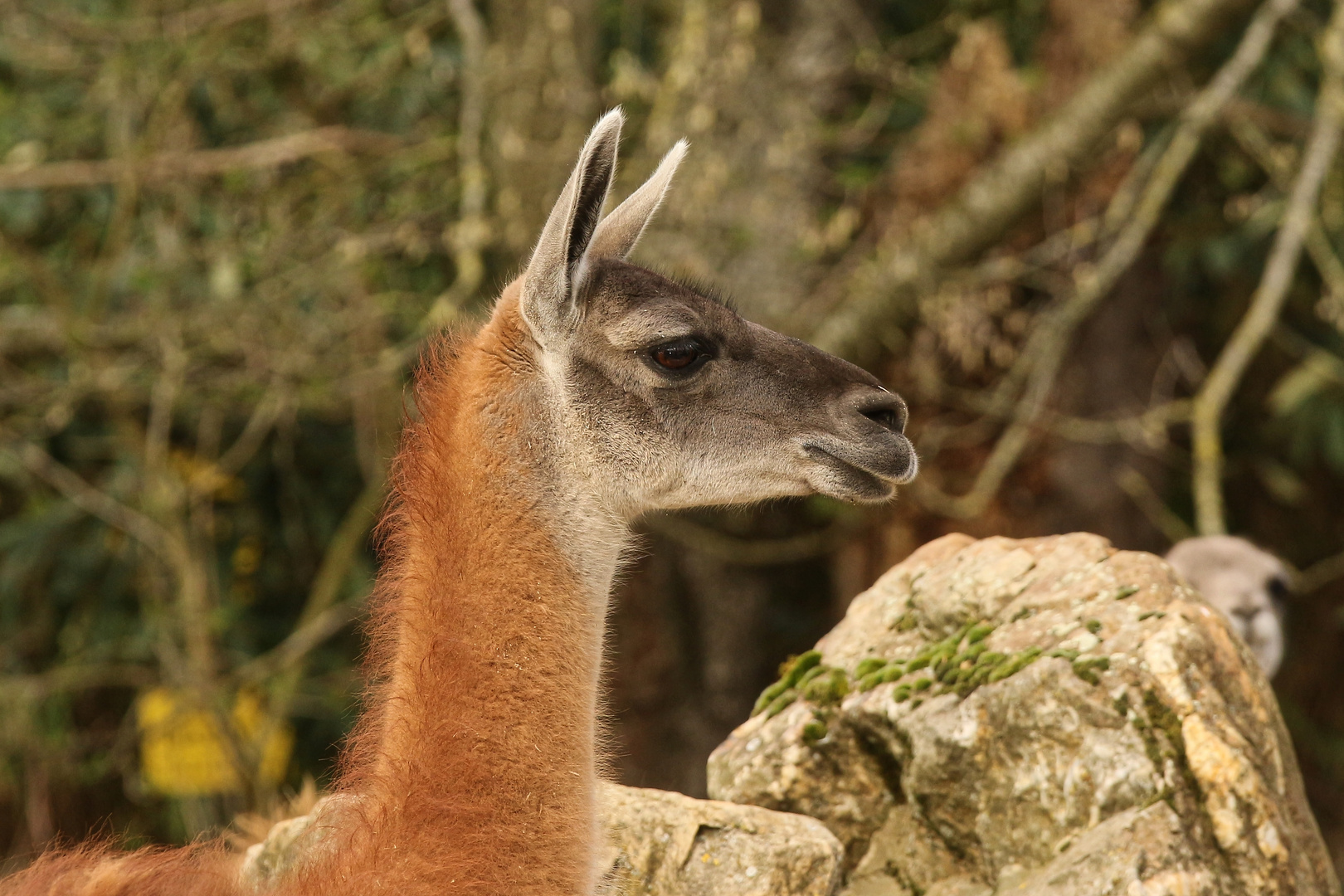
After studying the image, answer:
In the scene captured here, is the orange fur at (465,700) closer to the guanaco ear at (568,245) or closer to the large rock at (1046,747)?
the guanaco ear at (568,245)

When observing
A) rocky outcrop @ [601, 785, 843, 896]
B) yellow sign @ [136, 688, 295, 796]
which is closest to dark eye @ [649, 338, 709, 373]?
rocky outcrop @ [601, 785, 843, 896]

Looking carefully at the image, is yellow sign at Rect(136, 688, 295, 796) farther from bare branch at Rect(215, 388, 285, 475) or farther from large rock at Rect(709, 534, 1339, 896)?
large rock at Rect(709, 534, 1339, 896)

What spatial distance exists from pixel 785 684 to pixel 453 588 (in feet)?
3.78

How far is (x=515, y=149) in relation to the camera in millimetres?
7309

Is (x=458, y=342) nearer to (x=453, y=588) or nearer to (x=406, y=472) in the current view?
(x=406, y=472)

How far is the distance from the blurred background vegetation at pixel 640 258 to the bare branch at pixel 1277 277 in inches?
14.1

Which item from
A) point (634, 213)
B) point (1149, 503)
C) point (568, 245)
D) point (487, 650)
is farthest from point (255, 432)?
point (487, 650)

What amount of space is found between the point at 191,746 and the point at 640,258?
4.22m

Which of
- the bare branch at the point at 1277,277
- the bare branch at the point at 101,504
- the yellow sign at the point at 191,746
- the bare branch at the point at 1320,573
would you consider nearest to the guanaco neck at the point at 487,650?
the bare branch at the point at 1277,277

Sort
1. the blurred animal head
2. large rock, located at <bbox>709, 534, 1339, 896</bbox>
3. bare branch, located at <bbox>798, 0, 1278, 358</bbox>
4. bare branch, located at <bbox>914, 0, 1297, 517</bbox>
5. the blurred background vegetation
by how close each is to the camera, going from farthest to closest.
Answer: the blurred background vegetation
bare branch, located at <bbox>798, 0, 1278, 358</bbox>
bare branch, located at <bbox>914, 0, 1297, 517</bbox>
the blurred animal head
large rock, located at <bbox>709, 534, 1339, 896</bbox>

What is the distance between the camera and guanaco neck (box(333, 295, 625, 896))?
108 inches

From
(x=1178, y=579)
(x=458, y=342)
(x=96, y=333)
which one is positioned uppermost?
(x=96, y=333)

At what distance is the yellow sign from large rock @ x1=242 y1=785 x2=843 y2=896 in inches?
198

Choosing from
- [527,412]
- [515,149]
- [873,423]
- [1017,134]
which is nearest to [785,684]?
[873,423]
